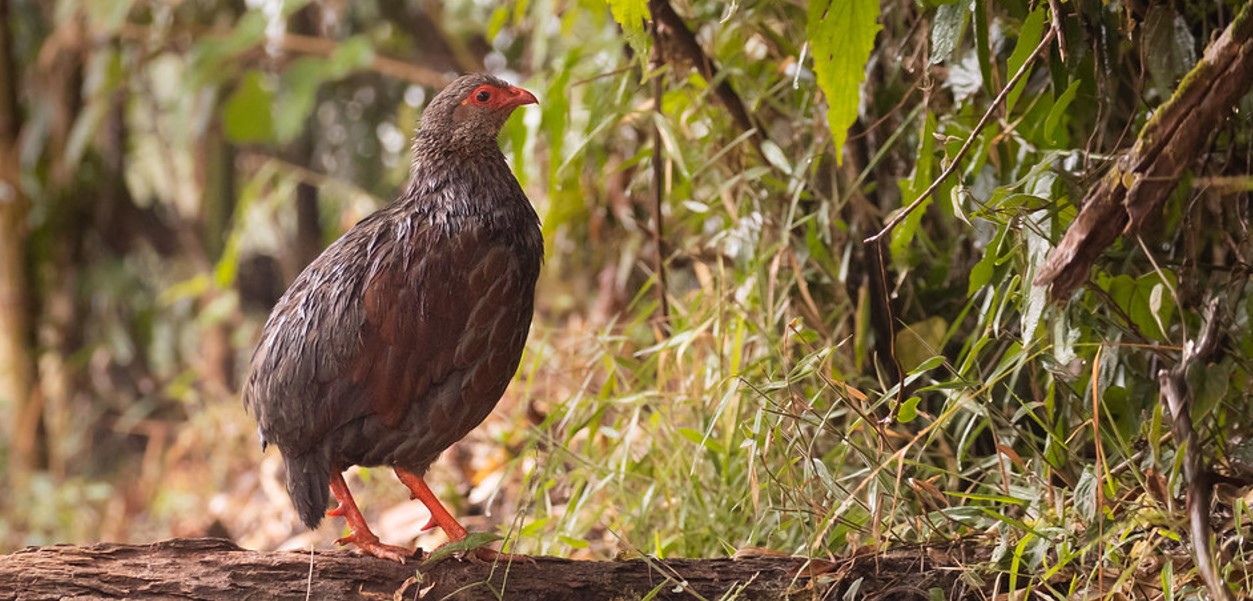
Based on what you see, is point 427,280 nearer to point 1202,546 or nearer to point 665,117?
point 665,117

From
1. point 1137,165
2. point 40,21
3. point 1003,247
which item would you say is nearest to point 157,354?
point 40,21

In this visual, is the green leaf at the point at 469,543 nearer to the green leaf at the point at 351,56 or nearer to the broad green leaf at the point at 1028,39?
the broad green leaf at the point at 1028,39

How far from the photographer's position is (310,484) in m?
2.32

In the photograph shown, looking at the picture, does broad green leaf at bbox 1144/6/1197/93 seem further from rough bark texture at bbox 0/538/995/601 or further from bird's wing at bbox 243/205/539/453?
bird's wing at bbox 243/205/539/453

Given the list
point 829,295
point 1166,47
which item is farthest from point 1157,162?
point 829,295

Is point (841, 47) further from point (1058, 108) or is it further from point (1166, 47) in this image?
point (1166, 47)

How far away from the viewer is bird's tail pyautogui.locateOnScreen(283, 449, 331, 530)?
2305 mm

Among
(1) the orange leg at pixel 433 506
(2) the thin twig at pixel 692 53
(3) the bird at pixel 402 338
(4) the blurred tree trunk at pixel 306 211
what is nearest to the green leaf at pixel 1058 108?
(2) the thin twig at pixel 692 53

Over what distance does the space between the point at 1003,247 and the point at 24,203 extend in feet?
15.6

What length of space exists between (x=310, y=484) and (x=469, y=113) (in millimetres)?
812

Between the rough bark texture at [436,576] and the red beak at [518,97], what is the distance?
94 cm

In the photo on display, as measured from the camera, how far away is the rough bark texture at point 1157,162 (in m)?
1.70

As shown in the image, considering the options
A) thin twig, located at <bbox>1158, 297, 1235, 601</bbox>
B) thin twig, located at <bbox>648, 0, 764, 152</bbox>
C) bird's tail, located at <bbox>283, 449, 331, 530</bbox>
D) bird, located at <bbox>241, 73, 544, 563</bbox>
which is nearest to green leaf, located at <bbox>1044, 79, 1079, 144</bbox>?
thin twig, located at <bbox>1158, 297, 1235, 601</bbox>

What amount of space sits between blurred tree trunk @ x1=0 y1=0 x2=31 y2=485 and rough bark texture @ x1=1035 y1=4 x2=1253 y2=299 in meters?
5.07
